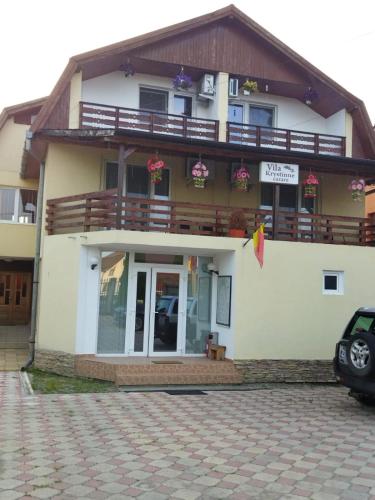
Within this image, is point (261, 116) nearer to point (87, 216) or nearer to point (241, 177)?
point (241, 177)

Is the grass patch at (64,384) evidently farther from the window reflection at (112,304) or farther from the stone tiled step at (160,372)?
the window reflection at (112,304)

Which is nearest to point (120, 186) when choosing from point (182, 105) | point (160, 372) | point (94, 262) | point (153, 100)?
point (94, 262)

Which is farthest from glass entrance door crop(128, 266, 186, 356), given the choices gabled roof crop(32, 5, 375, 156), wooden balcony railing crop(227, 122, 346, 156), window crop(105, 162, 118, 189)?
gabled roof crop(32, 5, 375, 156)

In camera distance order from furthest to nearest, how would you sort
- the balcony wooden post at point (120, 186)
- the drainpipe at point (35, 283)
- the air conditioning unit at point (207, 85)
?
1. the air conditioning unit at point (207, 85)
2. the drainpipe at point (35, 283)
3. the balcony wooden post at point (120, 186)

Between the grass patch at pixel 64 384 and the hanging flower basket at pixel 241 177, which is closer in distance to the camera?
the grass patch at pixel 64 384

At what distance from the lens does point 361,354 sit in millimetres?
8031

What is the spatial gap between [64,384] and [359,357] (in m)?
5.88

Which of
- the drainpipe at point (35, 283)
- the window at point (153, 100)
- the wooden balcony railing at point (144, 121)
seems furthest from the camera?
the window at point (153, 100)

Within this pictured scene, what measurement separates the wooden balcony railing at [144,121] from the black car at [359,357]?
643 centimetres

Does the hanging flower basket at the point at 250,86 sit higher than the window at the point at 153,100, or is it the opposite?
the hanging flower basket at the point at 250,86

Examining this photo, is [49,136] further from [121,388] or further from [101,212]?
[121,388]

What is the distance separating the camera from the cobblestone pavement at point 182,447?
194 inches

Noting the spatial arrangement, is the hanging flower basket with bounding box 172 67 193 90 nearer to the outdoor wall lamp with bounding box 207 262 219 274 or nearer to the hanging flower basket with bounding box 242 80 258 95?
the hanging flower basket with bounding box 242 80 258 95

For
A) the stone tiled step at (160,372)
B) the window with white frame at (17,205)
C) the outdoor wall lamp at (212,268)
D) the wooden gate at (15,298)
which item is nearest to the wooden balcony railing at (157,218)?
the outdoor wall lamp at (212,268)
